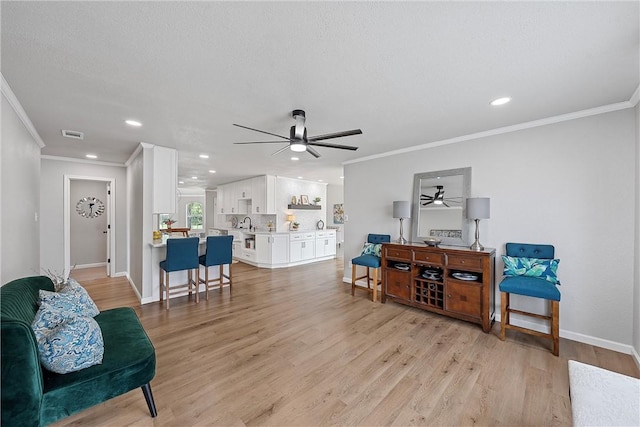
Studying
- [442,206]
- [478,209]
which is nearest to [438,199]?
[442,206]

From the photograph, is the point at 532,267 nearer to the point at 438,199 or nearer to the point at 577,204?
the point at 577,204

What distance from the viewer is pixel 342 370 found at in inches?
87.3

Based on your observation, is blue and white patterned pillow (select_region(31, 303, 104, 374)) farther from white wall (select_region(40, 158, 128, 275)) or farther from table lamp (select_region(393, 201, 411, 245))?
white wall (select_region(40, 158, 128, 275))

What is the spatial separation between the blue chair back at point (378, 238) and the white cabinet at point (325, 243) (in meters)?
2.82

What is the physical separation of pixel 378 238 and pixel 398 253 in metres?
0.74

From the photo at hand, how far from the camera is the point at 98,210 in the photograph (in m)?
6.46

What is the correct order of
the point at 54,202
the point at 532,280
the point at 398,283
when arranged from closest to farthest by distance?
the point at 532,280 → the point at 398,283 → the point at 54,202

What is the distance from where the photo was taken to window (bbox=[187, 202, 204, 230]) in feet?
39.9

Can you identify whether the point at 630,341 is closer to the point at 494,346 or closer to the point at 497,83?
the point at 494,346

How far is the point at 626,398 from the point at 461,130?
2950 mm

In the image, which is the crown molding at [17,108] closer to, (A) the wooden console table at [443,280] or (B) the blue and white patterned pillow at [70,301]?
(B) the blue and white patterned pillow at [70,301]

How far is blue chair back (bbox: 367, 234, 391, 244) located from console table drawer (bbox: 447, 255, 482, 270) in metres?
1.23

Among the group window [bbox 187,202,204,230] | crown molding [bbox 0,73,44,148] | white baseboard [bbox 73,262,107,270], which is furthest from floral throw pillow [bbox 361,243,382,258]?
window [bbox 187,202,204,230]

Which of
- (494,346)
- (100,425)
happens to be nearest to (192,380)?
(100,425)
